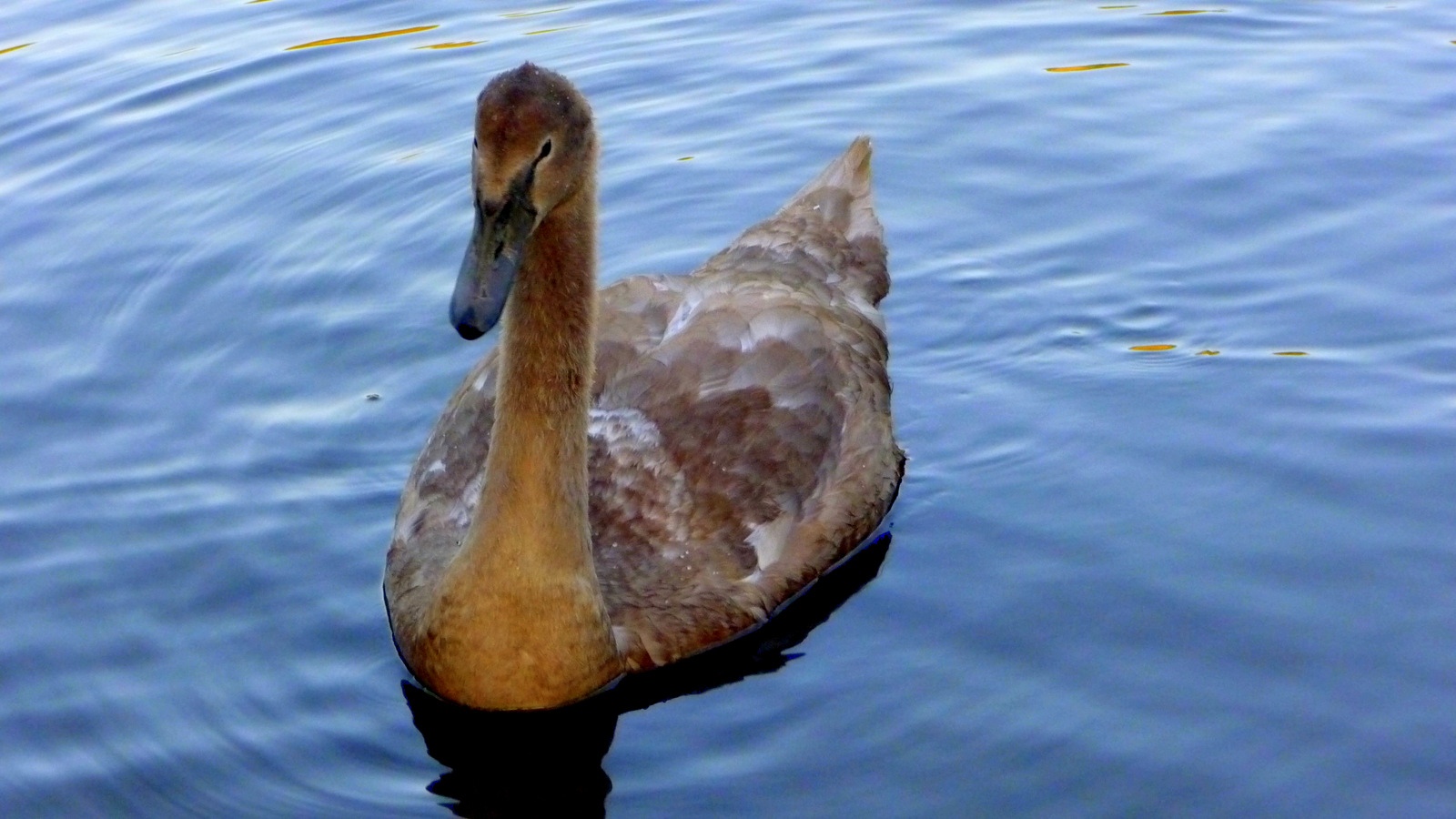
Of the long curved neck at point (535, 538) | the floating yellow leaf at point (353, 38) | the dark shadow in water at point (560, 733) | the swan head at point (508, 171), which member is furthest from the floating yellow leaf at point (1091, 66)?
the swan head at point (508, 171)

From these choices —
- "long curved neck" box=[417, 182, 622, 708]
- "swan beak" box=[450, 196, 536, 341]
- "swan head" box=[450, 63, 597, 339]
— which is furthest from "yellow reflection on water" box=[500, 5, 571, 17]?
"swan beak" box=[450, 196, 536, 341]

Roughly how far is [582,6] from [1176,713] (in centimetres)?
905

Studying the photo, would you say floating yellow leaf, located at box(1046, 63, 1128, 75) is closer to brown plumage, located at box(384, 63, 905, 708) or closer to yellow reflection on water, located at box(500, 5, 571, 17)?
yellow reflection on water, located at box(500, 5, 571, 17)

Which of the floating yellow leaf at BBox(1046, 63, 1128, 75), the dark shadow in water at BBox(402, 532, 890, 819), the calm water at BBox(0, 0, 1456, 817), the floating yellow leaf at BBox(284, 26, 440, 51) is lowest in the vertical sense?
the dark shadow in water at BBox(402, 532, 890, 819)

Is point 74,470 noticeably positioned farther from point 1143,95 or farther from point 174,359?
point 1143,95

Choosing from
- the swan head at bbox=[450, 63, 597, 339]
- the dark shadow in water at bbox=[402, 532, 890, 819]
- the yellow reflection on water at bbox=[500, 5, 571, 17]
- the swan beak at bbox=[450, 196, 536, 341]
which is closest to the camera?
the swan beak at bbox=[450, 196, 536, 341]

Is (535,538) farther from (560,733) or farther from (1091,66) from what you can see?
(1091,66)

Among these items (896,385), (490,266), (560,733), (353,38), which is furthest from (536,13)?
(560,733)

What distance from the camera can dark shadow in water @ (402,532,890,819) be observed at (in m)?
6.52

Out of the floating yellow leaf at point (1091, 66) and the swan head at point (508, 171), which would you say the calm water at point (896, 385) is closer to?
the floating yellow leaf at point (1091, 66)

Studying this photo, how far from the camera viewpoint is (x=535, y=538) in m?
6.99

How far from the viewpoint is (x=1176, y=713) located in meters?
6.76

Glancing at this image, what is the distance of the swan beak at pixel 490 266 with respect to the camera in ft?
20.3

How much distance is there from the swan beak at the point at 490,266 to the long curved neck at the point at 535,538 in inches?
17.6
